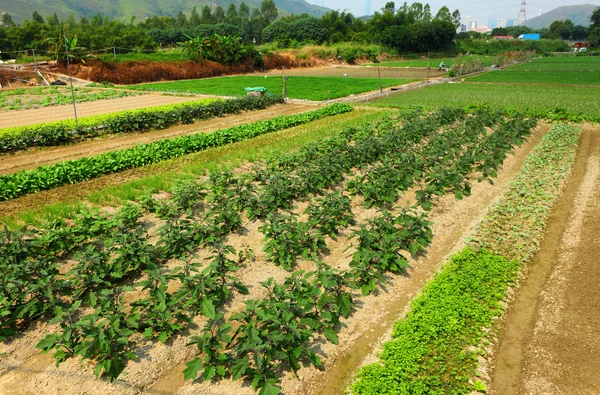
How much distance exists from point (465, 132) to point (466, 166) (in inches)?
164

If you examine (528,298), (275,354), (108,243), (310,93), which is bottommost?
(528,298)

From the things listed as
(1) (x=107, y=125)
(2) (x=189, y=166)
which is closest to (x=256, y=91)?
(1) (x=107, y=125)

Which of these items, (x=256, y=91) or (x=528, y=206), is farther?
(x=256, y=91)

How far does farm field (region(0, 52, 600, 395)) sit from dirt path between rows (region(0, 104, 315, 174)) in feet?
0.61

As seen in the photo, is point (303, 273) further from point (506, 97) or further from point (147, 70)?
point (147, 70)

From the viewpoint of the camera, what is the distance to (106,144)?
14.6 m

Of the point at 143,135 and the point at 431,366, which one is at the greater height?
the point at 143,135

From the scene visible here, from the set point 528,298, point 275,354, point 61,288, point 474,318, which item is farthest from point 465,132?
point 61,288

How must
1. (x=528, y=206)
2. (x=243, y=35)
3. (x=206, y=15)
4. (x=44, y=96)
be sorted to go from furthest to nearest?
(x=206, y=15), (x=243, y=35), (x=44, y=96), (x=528, y=206)

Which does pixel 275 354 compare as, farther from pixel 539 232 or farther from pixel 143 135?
pixel 143 135

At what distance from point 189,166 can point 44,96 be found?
21367mm

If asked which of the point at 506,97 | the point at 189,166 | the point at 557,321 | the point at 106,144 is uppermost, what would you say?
the point at 506,97

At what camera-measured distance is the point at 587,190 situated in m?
10.3

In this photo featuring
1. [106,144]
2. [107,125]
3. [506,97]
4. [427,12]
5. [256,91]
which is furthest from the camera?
[427,12]
